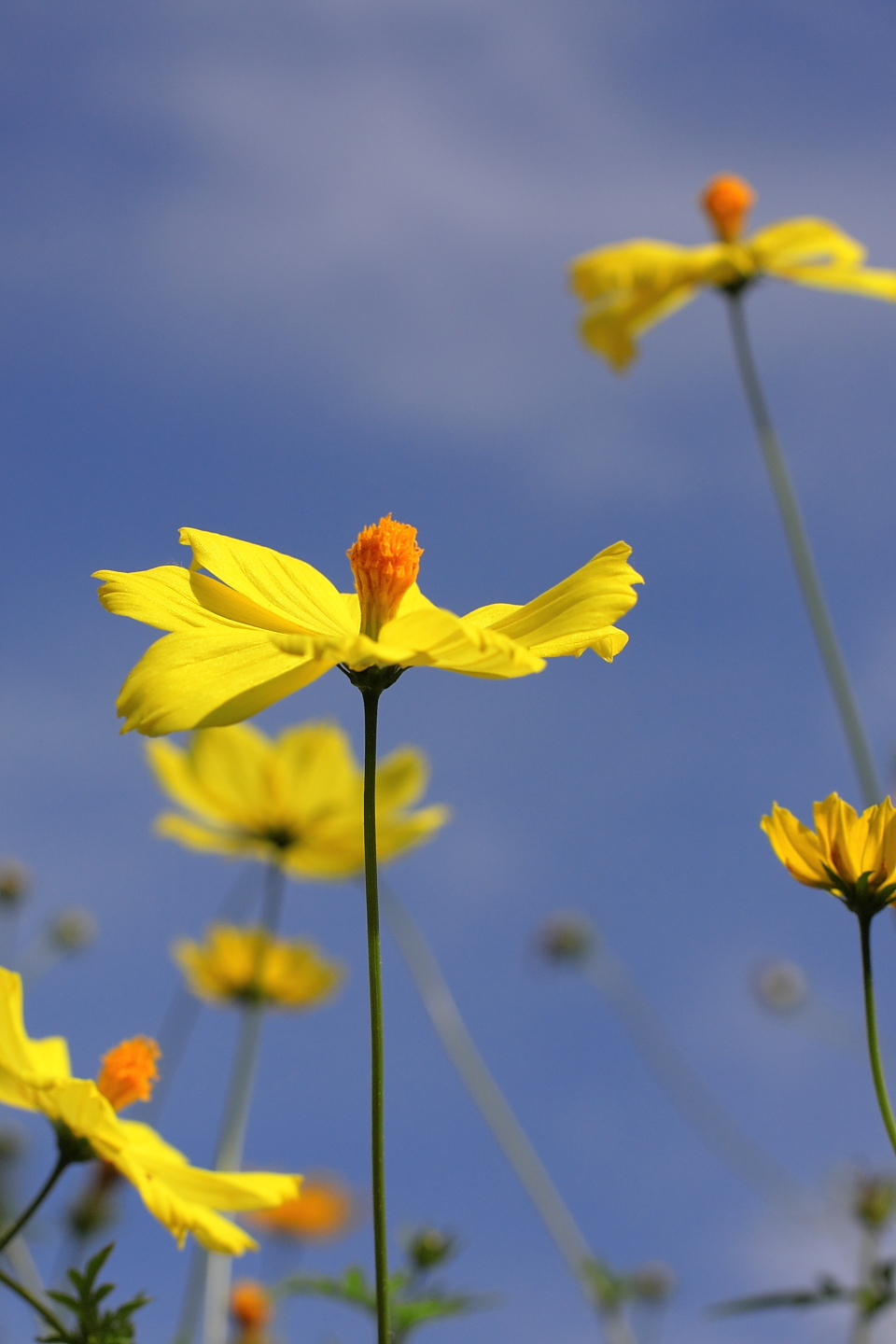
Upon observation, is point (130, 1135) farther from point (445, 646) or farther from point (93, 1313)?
point (445, 646)

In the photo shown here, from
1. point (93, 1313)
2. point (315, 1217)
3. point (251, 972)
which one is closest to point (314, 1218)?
point (315, 1217)

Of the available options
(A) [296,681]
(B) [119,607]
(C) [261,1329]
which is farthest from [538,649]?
(C) [261,1329]

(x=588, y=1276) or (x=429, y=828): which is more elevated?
Answer: (x=429, y=828)

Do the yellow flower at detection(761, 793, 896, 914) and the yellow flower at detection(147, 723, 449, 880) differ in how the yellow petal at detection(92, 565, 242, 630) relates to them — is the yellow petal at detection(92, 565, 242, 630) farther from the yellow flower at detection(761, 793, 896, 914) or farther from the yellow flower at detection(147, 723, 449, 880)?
the yellow flower at detection(147, 723, 449, 880)

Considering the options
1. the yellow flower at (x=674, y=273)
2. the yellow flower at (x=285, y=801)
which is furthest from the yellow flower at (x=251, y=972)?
the yellow flower at (x=674, y=273)

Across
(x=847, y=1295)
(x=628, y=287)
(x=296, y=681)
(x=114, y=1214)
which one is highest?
(x=628, y=287)

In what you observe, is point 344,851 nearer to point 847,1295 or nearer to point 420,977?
point 420,977

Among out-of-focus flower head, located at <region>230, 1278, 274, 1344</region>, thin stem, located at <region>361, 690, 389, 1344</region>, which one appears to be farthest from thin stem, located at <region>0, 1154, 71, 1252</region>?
out-of-focus flower head, located at <region>230, 1278, 274, 1344</region>
